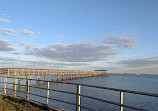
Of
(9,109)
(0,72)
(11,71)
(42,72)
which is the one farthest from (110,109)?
(42,72)

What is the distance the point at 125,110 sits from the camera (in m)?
14.2

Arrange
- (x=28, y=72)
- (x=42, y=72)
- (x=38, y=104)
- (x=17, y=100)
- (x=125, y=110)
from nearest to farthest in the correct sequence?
(x=38, y=104) → (x=17, y=100) → (x=125, y=110) → (x=28, y=72) → (x=42, y=72)

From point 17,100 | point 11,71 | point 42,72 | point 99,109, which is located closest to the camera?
point 17,100

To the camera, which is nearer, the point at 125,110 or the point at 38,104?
the point at 38,104

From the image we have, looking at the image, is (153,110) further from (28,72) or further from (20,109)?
(28,72)

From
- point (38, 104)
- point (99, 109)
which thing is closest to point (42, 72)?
point (99, 109)

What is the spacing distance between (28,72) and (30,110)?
26891 mm

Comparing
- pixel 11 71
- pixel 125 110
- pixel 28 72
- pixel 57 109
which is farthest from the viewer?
pixel 28 72

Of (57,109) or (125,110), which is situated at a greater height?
(57,109)

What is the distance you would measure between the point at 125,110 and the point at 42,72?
85.6 ft

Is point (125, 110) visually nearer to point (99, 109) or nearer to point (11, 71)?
point (99, 109)

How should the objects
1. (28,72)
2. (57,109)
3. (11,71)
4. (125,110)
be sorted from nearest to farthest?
(57,109) < (125,110) < (11,71) < (28,72)

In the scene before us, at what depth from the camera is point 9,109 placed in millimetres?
5902

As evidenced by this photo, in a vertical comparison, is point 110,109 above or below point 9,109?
below
